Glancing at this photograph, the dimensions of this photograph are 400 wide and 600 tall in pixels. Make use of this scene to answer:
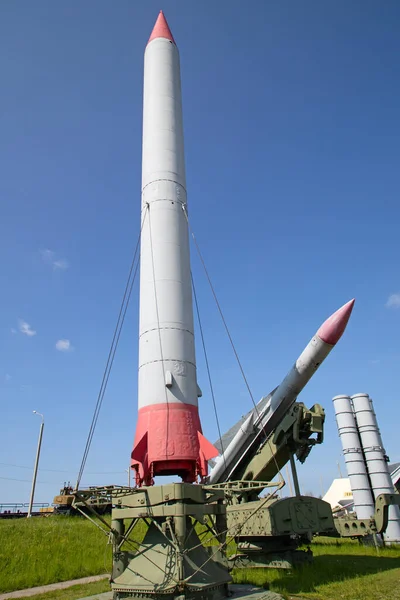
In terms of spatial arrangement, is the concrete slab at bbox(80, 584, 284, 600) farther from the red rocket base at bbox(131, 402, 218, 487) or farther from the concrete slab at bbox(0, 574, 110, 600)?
the concrete slab at bbox(0, 574, 110, 600)

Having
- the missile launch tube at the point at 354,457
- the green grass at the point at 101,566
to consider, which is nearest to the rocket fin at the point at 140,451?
the green grass at the point at 101,566

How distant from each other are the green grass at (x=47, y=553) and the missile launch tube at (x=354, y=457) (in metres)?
7.96

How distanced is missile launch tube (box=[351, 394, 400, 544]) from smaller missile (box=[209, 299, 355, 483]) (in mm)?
4722

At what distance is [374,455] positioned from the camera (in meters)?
14.3

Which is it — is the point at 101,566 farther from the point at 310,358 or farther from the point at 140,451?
the point at 310,358

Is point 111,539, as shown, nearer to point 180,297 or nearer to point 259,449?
point 180,297

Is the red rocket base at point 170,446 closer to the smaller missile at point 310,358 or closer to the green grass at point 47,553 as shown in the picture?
the smaller missile at point 310,358

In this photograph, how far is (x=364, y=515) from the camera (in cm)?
1395

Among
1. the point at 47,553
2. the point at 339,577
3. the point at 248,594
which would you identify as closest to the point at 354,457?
the point at 339,577

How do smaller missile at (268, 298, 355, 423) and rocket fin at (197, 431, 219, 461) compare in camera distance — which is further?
smaller missile at (268, 298, 355, 423)

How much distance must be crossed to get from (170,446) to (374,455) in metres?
9.99

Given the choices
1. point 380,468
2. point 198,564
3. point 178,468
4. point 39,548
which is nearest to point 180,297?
point 178,468

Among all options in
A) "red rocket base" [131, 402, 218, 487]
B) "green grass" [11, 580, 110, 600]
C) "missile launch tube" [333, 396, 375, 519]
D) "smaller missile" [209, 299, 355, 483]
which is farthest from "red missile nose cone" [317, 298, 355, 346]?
"green grass" [11, 580, 110, 600]

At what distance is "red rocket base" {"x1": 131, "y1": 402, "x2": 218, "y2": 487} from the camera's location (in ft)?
22.9
